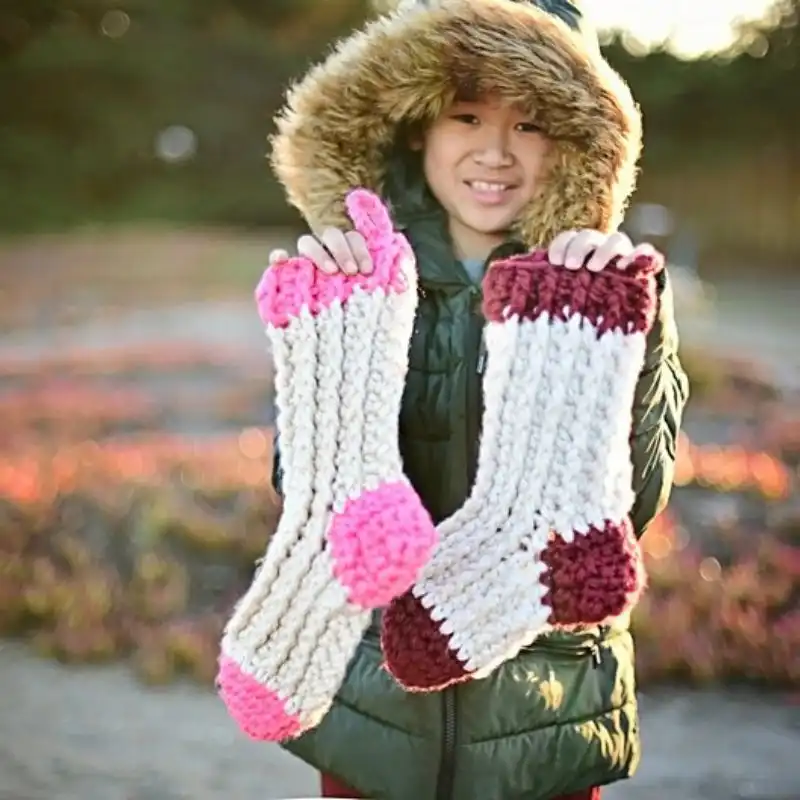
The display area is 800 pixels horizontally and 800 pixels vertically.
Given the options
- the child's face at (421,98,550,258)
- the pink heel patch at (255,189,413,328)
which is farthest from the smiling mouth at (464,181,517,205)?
the pink heel patch at (255,189,413,328)

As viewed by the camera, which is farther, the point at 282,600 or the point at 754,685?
the point at 754,685

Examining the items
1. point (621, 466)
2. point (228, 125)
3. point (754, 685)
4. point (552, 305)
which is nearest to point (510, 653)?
point (621, 466)

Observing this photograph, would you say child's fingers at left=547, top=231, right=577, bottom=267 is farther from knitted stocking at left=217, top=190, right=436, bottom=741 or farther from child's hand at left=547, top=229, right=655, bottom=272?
knitted stocking at left=217, top=190, right=436, bottom=741

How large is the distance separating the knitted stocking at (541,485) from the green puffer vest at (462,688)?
0.07m

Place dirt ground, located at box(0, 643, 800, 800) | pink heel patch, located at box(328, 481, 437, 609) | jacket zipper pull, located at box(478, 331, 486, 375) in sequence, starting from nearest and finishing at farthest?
1. pink heel patch, located at box(328, 481, 437, 609)
2. jacket zipper pull, located at box(478, 331, 486, 375)
3. dirt ground, located at box(0, 643, 800, 800)

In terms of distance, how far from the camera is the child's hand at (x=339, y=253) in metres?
0.85

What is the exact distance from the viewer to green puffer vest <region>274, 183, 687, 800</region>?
93 cm

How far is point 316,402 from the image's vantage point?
856 mm

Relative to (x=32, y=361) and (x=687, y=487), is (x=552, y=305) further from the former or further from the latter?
(x=32, y=361)

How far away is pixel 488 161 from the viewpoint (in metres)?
0.93

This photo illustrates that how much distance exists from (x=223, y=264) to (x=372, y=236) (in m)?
1.08

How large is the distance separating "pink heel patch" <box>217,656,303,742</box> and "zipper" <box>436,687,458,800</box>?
126 millimetres

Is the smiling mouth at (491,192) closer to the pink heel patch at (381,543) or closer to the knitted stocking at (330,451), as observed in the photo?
Answer: the knitted stocking at (330,451)

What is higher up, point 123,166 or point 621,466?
point 123,166
